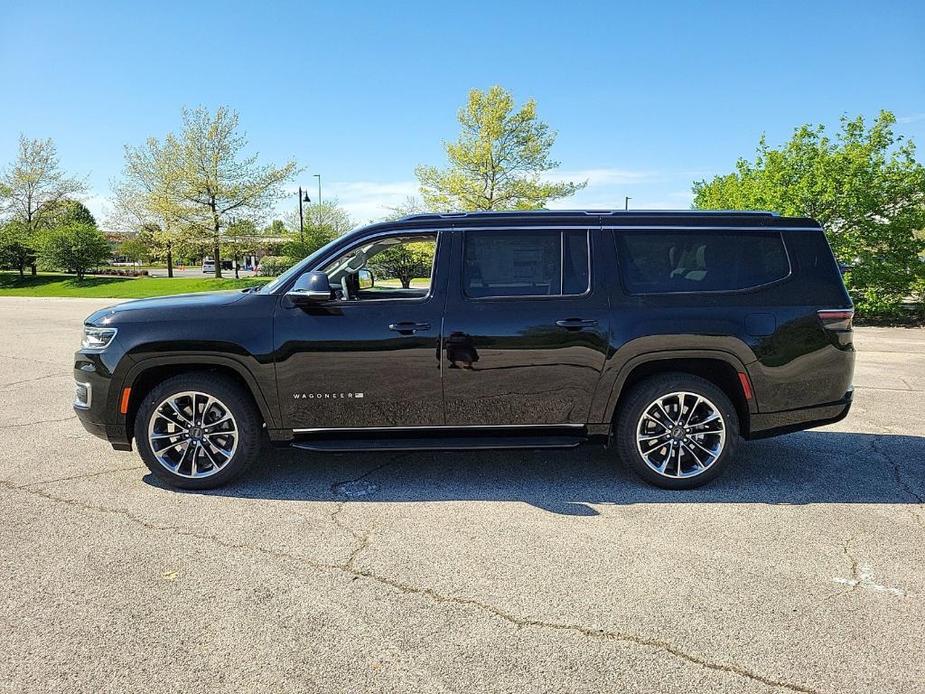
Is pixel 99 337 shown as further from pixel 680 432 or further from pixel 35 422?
pixel 680 432

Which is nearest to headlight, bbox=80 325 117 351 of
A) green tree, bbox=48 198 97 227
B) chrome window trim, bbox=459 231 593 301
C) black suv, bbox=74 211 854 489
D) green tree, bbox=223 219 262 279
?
black suv, bbox=74 211 854 489

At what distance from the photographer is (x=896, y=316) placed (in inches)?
641

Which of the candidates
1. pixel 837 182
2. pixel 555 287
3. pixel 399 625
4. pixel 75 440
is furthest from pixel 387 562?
pixel 837 182

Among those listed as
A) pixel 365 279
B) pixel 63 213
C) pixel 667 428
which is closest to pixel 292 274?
pixel 365 279

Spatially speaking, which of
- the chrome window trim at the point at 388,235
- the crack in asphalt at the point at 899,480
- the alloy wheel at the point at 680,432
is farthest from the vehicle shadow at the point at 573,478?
the chrome window trim at the point at 388,235

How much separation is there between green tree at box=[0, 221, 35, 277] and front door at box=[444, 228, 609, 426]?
151ft

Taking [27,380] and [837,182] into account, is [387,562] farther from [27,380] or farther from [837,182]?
[837,182]

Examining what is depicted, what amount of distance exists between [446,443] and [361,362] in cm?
81

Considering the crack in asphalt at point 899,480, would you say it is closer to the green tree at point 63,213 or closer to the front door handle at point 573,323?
the front door handle at point 573,323

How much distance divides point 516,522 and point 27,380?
7.72 m

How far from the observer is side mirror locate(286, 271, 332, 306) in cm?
→ 426

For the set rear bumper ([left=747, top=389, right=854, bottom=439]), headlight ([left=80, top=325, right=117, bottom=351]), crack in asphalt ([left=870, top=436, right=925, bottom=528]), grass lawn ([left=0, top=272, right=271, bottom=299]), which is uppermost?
grass lawn ([left=0, top=272, right=271, bottom=299])

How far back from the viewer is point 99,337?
4480 mm

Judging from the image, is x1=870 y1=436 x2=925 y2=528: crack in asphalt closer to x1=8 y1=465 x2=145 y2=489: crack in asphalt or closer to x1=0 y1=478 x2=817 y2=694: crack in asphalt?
x1=0 y1=478 x2=817 y2=694: crack in asphalt
